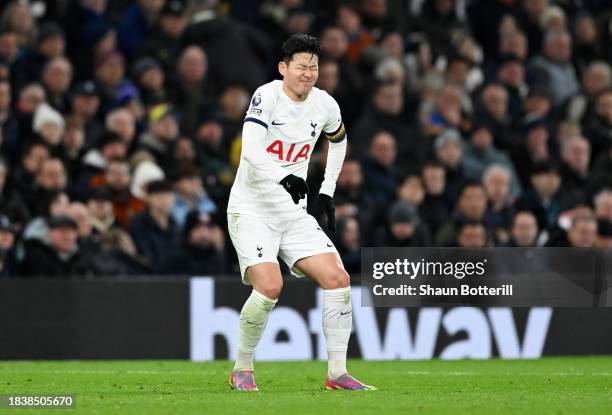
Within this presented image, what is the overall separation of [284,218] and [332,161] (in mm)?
630

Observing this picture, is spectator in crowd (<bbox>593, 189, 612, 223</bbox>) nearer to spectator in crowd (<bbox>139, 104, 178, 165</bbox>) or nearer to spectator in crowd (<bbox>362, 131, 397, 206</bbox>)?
spectator in crowd (<bbox>362, 131, 397, 206</bbox>)

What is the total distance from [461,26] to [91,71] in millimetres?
5521

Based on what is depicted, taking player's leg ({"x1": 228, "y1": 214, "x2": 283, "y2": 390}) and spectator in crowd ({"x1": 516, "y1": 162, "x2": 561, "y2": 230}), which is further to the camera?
spectator in crowd ({"x1": 516, "y1": 162, "x2": 561, "y2": 230})

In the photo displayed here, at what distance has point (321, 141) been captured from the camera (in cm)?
1667

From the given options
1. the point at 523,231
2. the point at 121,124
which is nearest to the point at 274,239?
the point at 523,231

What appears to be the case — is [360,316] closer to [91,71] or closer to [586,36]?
[91,71]

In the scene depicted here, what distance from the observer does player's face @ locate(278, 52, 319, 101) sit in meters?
9.48

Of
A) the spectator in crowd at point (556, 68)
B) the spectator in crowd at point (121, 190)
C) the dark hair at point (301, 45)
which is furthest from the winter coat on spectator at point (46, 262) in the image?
the spectator in crowd at point (556, 68)

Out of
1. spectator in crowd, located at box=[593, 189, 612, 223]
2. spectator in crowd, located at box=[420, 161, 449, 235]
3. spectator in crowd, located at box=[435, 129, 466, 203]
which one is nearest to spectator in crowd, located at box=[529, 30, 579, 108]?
spectator in crowd, located at box=[435, 129, 466, 203]

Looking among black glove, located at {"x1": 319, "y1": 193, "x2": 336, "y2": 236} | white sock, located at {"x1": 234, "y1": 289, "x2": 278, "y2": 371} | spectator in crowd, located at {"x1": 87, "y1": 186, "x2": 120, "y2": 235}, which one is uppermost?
black glove, located at {"x1": 319, "y1": 193, "x2": 336, "y2": 236}

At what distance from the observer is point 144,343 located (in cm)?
1411

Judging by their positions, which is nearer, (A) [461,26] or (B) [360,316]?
(B) [360,316]

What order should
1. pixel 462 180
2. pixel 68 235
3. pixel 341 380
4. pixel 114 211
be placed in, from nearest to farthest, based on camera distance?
pixel 341 380, pixel 68 235, pixel 114 211, pixel 462 180

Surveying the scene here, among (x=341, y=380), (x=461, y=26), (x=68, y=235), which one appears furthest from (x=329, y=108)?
(x=461, y=26)
